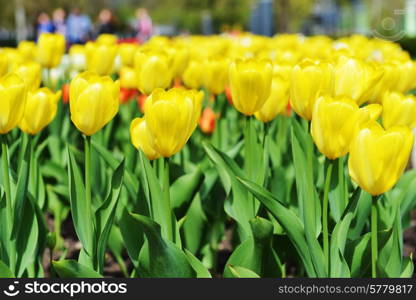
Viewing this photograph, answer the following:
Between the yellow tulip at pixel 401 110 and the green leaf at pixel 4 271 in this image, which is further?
the yellow tulip at pixel 401 110

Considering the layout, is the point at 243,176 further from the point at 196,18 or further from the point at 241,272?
the point at 196,18

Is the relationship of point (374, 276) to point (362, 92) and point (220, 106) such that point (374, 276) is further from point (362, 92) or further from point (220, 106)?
point (220, 106)

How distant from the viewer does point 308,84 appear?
75.9 inches

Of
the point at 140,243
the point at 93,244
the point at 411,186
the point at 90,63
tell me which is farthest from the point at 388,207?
the point at 90,63

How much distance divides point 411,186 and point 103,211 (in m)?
1.03

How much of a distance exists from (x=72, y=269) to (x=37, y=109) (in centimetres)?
54

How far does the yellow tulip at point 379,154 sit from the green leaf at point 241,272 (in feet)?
1.38

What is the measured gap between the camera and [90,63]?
304 centimetres

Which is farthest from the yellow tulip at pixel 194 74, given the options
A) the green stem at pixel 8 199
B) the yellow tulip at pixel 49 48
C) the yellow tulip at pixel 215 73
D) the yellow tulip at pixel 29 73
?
the green stem at pixel 8 199

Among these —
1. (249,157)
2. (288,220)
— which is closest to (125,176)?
(249,157)

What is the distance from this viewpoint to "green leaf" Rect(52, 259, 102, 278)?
1.80m

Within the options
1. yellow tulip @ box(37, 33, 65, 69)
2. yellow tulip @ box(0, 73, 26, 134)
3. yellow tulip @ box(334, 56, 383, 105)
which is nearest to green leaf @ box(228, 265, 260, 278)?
yellow tulip @ box(334, 56, 383, 105)

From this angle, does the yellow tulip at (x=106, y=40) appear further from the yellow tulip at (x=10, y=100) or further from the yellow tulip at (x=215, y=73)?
the yellow tulip at (x=10, y=100)

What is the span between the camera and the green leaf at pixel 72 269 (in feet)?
5.92
